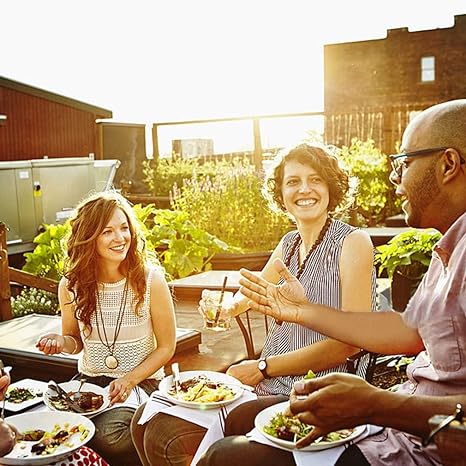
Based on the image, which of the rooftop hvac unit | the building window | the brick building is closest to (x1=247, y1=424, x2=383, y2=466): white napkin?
the rooftop hvac unit

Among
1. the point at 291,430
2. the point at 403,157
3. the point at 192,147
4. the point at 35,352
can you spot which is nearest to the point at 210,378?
the point at 291,430

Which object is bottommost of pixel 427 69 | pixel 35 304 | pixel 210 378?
pixel 35 304

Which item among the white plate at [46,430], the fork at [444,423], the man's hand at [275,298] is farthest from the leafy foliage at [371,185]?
the fork at [444,423]

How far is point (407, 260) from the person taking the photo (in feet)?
15.2

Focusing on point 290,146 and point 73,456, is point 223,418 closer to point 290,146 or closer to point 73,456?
point 73,456

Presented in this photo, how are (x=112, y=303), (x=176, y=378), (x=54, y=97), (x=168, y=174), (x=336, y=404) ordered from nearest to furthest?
1. (x=336, y=404)
2. (x=176, y=378)
3. (x=112, y=303)
4. (x=168, y=174)
5. (x=54, y=97)

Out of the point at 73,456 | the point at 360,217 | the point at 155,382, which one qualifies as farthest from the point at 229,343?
the point at 360,217

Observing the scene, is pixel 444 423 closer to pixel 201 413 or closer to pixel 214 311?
pixel 201 413

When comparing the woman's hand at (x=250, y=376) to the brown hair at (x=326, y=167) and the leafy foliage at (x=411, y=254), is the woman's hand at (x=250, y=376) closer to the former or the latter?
the brown hair at (x=326, y=167)

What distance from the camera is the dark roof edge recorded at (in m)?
15.7

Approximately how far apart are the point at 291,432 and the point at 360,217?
26.9ft

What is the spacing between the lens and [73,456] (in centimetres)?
230

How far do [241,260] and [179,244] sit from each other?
0.66m

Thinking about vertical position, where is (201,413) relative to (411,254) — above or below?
below
